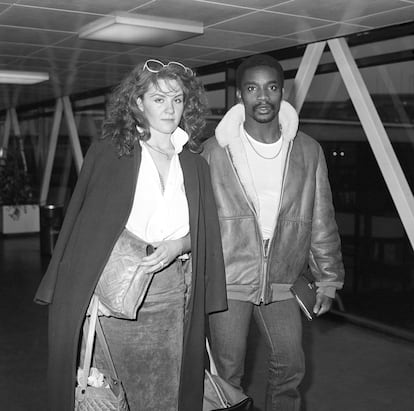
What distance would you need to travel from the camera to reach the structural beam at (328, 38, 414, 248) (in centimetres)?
496

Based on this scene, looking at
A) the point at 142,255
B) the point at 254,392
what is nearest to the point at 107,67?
the point at 254,392

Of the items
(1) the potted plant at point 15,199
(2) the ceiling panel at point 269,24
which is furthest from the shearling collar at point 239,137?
(1) the potted plant at point 15,199

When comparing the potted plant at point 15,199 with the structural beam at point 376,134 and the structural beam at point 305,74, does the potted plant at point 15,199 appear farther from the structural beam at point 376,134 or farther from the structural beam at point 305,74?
the structural beam at point 376,134

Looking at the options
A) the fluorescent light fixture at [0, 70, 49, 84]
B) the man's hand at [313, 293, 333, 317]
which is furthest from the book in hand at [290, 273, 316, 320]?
the fluorescent light fixture at [0, 70, 49, 84]

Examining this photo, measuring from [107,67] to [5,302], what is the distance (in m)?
2.89

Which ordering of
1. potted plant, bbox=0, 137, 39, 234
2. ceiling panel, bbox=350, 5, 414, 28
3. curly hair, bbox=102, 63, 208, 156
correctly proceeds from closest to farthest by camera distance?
curly hair, bbox=102, 63, 208, 156, ceiling panel, bbox=350, 5, 414, 28, potted plant, bbox=0, 137, 39, 234

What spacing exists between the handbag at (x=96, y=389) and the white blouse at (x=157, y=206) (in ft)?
0.92

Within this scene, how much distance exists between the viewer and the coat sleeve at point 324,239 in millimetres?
2637

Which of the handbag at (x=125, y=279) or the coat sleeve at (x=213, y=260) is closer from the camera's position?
the handbag at (x=125, y=279)

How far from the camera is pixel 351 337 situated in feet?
16.6

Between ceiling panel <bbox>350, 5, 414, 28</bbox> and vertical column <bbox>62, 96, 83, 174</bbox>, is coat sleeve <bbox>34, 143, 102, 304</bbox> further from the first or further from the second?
vertical column <bbox>62, 96, 83, 174</bbox>

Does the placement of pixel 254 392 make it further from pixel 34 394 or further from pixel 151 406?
pixel 151 406

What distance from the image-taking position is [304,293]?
2604mm

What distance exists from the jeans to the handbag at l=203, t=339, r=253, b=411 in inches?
7.1
